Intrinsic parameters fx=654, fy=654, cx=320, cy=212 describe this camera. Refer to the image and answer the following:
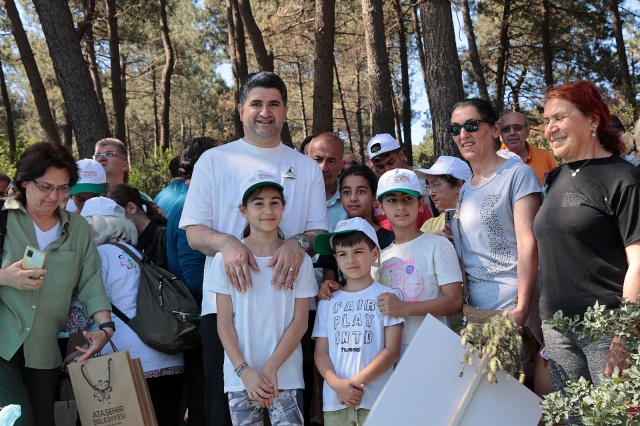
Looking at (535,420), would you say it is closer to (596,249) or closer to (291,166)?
(596,249)

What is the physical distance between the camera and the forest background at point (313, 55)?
8500 mm

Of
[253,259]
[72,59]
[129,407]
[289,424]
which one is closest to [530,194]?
[253,259]

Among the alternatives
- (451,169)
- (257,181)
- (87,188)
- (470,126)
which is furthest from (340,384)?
(87,188)

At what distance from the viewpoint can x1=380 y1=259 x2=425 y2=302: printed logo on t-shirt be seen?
3814 millimetres

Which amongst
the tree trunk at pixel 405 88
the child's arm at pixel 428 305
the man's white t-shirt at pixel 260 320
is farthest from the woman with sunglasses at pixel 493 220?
the tree trunk at pixel 405 88

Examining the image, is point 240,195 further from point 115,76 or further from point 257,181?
point 115,76

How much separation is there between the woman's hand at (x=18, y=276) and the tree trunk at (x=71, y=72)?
508 centimetres

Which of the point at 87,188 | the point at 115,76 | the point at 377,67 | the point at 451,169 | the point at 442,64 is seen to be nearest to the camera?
the point at 451,169

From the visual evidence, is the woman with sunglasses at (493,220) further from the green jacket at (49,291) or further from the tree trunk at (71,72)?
the tree trunk at (71,72)

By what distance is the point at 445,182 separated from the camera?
4.58 m

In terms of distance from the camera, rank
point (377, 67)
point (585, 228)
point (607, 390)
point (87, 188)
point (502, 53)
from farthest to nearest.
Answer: point (502, 53), point (377, 67), point (87, 188), point (585, 228), point (607, 390)

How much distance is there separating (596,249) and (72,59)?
7.37m

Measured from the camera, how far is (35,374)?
3926 mm

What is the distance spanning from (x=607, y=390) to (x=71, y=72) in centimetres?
786
